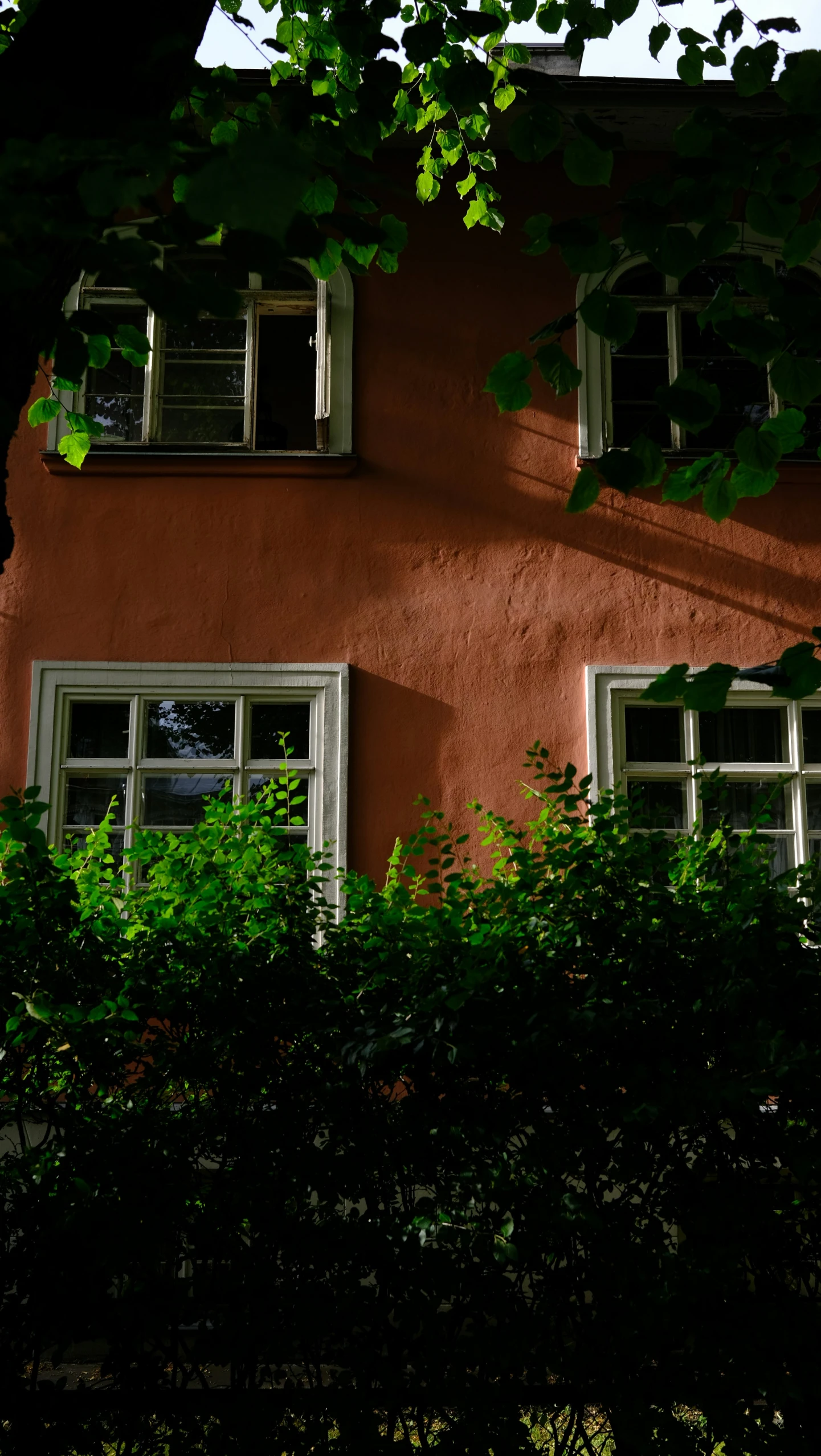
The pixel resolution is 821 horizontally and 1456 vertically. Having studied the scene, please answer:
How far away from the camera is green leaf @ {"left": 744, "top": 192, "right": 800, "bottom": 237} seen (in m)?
3.10

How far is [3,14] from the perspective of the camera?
402cm

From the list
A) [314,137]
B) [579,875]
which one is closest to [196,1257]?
[579,875]

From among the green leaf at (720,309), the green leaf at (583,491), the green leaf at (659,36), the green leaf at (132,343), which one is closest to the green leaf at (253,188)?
the green leaf at (583,491)

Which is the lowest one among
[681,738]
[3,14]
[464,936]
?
[464,936]

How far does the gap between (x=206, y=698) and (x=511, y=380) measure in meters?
4.89

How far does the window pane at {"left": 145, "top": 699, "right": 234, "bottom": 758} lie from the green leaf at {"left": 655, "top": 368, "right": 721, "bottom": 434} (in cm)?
507

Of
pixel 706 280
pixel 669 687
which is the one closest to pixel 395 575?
pixel 706 280

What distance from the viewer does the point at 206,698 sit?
766cm

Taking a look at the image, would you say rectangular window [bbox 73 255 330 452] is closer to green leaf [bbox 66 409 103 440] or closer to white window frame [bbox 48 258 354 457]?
white window frame [bbox 48 258 354 457]

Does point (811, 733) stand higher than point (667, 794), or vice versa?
point (811, 733)

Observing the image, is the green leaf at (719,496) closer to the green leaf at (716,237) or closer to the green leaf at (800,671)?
the green leaf at (716,237)

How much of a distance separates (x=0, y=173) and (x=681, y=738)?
6573 mm

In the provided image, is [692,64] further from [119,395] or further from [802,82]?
[119,395]

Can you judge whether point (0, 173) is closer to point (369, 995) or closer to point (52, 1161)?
point (369, 995)
